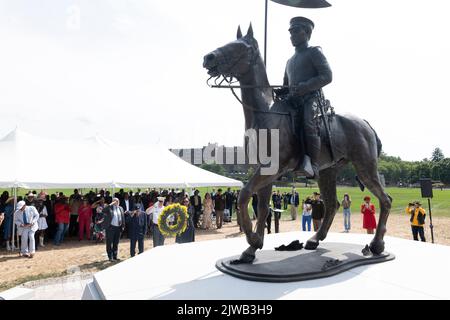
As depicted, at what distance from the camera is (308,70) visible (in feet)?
16.6

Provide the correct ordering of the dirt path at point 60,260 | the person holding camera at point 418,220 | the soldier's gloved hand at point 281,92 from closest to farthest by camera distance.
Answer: the soldier's gloved hand at point 281,92, the dirt path at point 60,260, the person holding camera at point 418,220

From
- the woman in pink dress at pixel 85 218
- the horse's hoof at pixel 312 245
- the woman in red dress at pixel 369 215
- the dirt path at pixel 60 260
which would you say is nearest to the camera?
the horse's hoof at pixel 312 245

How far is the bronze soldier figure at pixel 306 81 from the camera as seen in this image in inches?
185

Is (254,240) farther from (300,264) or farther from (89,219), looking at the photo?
(89,219)

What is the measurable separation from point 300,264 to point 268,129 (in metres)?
1.88

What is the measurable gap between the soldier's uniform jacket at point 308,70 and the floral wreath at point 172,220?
212 inches

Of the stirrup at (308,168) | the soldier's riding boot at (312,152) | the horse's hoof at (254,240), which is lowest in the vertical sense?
the horse's hoof at (254,240)

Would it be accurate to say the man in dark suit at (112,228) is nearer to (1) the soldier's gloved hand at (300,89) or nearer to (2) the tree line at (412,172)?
(1) the soldier's gloved hand at (300,89)

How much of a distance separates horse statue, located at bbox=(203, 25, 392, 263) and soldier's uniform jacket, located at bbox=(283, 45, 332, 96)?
45cm

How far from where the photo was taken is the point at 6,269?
951 cm

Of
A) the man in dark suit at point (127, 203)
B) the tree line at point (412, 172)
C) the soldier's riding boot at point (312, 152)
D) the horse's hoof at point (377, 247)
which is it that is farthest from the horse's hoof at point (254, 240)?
the tree line at point (412, 172)

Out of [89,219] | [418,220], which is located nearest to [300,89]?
[418,220]

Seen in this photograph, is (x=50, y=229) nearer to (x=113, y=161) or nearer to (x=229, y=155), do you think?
(x=113, y=161)

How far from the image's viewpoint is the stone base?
4.06 m
